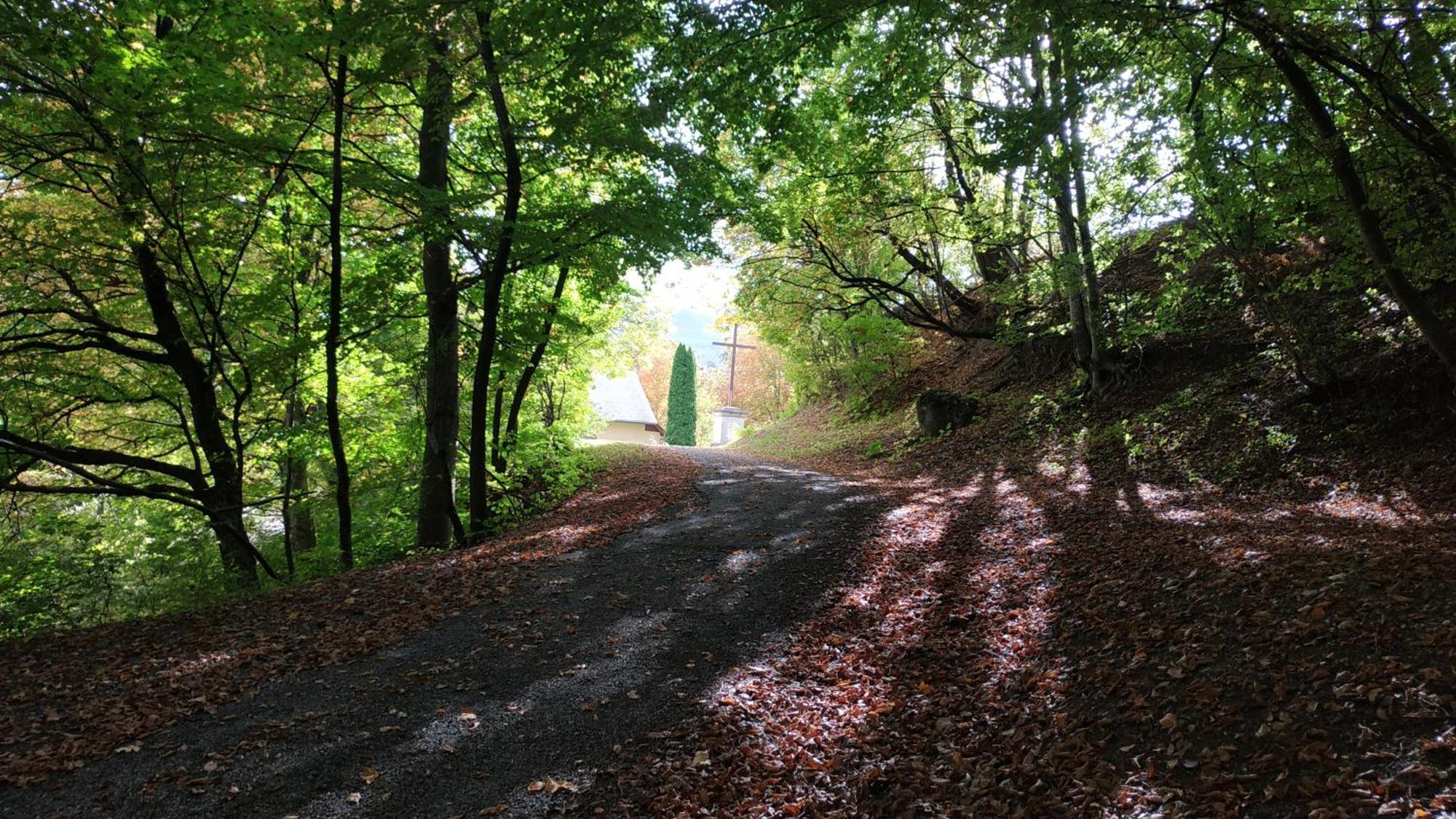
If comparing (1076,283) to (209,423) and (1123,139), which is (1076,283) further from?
(209,423)

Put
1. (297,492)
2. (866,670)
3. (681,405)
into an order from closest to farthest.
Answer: (866,670), (297,492), (681,405)

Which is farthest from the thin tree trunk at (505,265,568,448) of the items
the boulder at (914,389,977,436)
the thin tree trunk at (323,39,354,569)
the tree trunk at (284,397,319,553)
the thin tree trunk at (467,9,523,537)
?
the boulder at (914,389,977,436)

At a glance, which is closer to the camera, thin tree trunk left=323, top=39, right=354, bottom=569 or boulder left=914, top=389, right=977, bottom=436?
thin tree trunk left=323, top=39, right=354, bottom=569

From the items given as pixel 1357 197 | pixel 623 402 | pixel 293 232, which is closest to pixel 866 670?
pixel 1357 197

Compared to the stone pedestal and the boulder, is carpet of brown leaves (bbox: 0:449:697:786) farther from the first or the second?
the stone pedestal

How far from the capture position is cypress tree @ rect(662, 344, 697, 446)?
1757 inches

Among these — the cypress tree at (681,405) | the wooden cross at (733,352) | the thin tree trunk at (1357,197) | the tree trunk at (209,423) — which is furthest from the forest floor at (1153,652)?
the cypress tree at (681,405)

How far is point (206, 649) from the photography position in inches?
208

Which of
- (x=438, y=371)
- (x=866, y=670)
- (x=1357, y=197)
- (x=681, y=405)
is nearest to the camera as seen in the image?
(x=866, y=670)

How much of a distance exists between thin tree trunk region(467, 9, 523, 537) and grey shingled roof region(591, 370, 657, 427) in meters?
31.8

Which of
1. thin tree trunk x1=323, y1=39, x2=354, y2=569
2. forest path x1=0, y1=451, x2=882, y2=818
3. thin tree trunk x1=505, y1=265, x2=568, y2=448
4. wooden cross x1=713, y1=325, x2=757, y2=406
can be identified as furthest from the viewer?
wooden cross x1=713, y1=325, x2=757, y2=406

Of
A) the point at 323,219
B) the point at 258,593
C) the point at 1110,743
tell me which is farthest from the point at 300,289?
the point at 1110,743

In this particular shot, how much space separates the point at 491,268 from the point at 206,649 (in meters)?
5.46

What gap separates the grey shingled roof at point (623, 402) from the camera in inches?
1682
